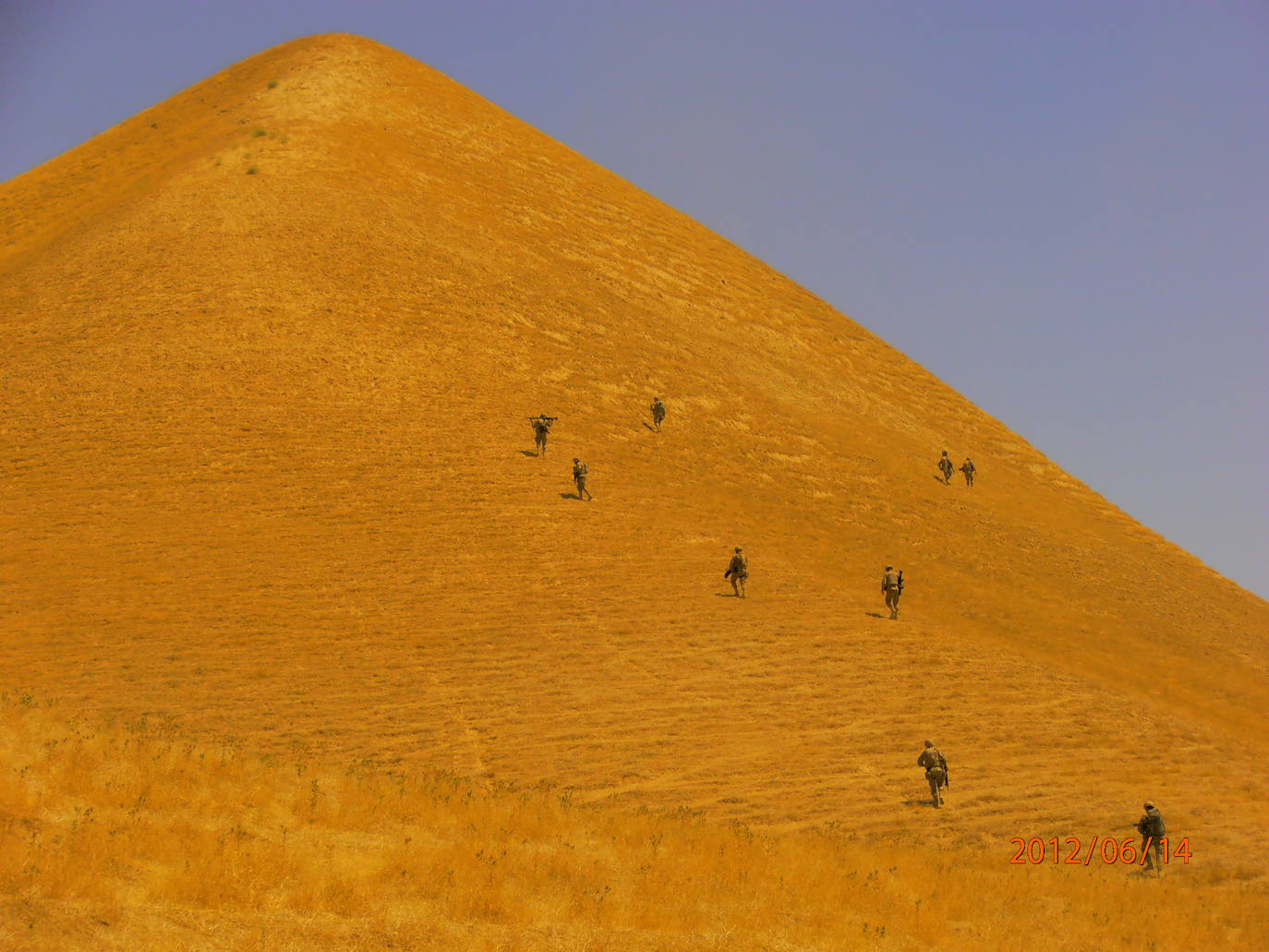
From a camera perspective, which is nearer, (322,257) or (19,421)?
(19,421)

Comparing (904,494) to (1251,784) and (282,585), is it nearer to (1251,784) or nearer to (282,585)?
(1251,784)

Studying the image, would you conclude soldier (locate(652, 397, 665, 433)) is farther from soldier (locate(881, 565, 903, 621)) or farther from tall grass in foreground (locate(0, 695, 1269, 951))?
tall grass in foreground (locate(0, 695, 1269, 951))

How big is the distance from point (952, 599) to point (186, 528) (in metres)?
19.6

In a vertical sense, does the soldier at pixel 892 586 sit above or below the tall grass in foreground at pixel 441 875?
above

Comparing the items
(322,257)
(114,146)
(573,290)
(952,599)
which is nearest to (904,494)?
(952,599)

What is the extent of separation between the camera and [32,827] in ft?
39.4

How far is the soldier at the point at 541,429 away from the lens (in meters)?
31.6

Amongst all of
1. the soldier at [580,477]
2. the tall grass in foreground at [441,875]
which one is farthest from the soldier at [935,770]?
the soldier at [580,477]

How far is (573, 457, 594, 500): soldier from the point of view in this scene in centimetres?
→ 2997

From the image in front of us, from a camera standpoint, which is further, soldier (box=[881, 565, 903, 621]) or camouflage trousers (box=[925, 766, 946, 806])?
soldier (box=[881, 565, 903, 621])

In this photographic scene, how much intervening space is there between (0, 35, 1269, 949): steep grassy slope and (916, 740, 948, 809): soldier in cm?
44
